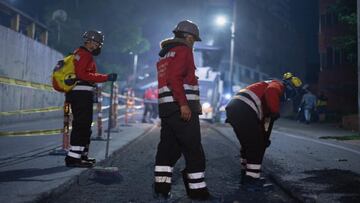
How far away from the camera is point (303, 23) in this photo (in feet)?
166

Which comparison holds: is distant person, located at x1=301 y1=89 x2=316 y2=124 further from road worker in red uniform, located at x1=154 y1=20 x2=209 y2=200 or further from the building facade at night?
road worker in red uniform, located at x1=154 y1=20 x2=209 y2=200

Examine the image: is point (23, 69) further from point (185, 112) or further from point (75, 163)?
point (185, 112)

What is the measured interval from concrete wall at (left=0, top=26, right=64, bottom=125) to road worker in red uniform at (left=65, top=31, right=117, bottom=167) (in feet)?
26.8

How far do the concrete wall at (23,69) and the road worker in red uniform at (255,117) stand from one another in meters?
9.82

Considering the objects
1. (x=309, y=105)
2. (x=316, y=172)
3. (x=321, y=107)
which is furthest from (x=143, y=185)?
(x=321, y=107)

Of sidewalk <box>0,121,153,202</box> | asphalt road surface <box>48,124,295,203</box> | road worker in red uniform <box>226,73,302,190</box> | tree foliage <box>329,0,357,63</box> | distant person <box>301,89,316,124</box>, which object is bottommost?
asphalt road surface <box>48,124,295,203</box>

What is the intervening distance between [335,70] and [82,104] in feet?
83.7

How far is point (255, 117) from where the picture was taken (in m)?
4.84

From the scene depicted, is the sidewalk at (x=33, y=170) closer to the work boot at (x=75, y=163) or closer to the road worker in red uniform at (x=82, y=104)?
the work boot at (x=75, y=163)

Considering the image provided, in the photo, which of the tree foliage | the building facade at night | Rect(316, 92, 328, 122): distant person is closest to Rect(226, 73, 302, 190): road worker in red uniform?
the tree foliage

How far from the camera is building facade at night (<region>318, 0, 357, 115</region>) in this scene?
2628cm

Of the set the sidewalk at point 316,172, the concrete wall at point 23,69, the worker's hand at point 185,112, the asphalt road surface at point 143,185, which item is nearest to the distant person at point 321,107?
the sidewalk at point 316,172

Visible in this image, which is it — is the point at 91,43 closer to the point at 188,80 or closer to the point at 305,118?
the point at 188,80

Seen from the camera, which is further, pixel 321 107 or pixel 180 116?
pixel 321 107
